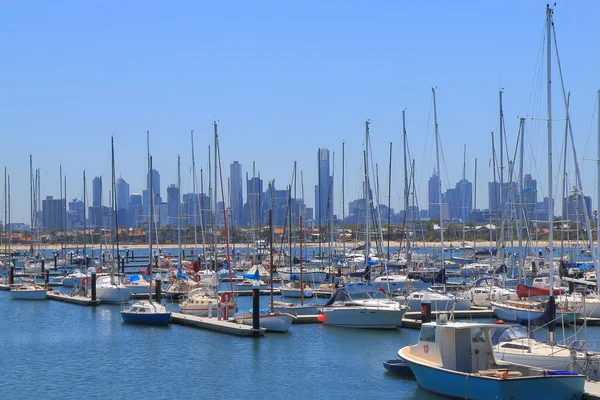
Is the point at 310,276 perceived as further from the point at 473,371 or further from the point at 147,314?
the point at 473,371

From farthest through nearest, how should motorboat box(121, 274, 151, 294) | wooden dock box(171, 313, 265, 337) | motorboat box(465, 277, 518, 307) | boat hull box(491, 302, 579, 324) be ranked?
motorboat box(121, 274, 151, 294), motorboat box(465, 277, 518, 307), boat hull box(491, 302, 579, 324), wooden dock box(171, 313, 265, 337)

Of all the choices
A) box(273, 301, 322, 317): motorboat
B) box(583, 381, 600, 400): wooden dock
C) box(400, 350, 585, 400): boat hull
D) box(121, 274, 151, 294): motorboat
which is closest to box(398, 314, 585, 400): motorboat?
box(400, 350, 585, 400): boat hull

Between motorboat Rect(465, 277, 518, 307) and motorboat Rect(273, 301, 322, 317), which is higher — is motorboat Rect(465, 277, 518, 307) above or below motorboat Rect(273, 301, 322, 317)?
above

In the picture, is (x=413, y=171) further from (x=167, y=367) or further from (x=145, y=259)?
(x=145, y=259)

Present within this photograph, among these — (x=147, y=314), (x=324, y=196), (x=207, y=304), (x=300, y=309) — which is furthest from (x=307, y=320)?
(x=324, y=196)

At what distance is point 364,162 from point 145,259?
7150 cm

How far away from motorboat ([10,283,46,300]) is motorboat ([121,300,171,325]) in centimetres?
1807

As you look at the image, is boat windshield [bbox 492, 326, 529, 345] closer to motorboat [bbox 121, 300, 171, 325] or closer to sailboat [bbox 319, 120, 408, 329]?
sailboat [bbox 319, 120, 408, 329]

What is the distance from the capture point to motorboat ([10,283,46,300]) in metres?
67.5

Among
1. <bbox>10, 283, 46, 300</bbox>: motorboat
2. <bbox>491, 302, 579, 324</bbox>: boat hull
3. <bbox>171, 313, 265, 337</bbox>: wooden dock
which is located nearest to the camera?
<bbox>171, 313, 265, 337</bbox>: wooden dock

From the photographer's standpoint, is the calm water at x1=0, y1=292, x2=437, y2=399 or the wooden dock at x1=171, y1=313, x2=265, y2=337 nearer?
the calm water at x1=0, y1=292, x2=437, y2=399

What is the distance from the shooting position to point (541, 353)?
2923 centimetres

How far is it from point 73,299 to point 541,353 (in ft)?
137

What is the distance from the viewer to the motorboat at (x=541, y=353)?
93.0 ft
